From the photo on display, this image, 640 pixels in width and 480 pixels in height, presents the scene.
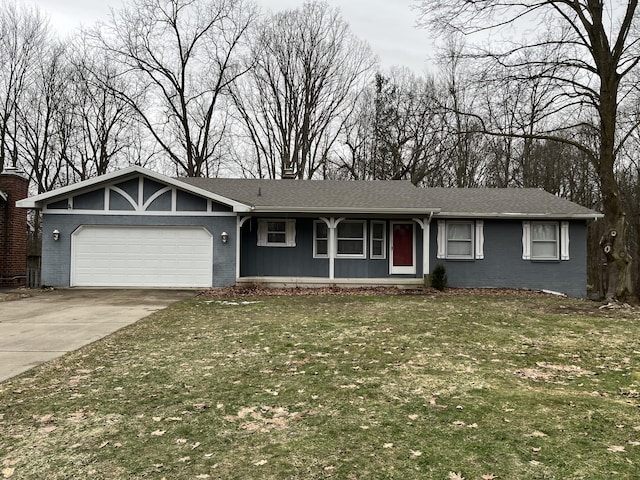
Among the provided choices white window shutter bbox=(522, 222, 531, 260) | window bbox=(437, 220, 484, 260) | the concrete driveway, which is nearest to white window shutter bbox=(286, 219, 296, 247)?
the concrete driveway

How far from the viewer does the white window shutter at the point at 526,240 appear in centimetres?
1505

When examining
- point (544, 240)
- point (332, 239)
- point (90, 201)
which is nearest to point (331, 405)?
point (332, 239)

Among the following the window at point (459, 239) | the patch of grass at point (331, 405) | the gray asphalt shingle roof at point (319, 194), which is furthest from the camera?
the window at point (459, 239)

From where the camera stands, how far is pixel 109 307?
33.3 feet

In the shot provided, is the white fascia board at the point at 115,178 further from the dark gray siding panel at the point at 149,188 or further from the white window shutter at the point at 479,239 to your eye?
the white window shutter at the point at 479,239

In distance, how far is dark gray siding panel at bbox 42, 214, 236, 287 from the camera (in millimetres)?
14016

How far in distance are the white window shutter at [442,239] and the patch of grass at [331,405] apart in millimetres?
7361

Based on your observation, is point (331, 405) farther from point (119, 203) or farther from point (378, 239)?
point (119, 203)

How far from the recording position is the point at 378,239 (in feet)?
49.9

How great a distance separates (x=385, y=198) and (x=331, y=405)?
11968mm

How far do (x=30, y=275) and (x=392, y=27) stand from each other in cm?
1447

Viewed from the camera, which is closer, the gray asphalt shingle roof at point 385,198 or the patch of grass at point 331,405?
the patch of grass at point 331,405

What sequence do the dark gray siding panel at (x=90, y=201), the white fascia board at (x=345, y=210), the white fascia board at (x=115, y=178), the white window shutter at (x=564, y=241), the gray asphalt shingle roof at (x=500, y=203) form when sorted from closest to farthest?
the white fascia board at (x=115, y=178) → the white fascia board at (x=345, y=210) → the dark gray siding panel at (x=90, y=201) → the gray asphalt shingle roof at (x=500, y=203) → the white window shutter at (x=564, y=241)

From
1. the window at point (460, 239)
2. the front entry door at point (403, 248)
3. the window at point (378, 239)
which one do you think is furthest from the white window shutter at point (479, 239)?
the window at point (378, 239)
